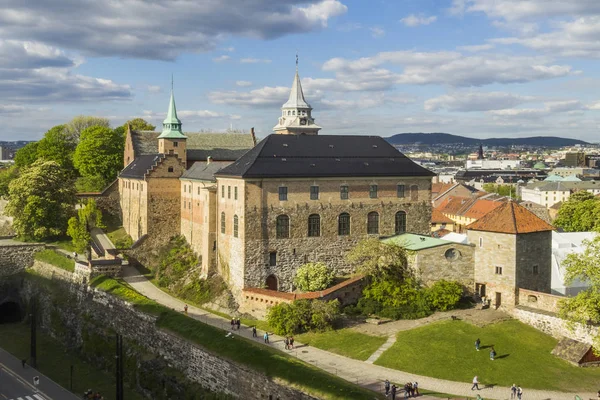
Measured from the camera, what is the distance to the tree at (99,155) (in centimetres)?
8294

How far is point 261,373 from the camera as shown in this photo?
109ft

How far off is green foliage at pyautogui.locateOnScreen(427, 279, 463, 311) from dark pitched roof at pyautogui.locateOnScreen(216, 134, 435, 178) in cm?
1158

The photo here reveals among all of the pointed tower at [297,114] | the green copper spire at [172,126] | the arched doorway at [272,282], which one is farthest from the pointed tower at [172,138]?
the arched doorway at [272,282]

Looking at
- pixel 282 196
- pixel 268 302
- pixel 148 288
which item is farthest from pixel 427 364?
pixel 148 288

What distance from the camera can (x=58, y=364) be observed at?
4938cm

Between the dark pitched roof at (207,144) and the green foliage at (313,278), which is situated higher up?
the dark pitched roof at (207,144)

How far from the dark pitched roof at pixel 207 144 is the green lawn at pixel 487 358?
139 ft

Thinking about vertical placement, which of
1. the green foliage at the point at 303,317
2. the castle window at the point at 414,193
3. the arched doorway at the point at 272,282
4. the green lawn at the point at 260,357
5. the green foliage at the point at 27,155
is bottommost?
the green lawn at the point at 260,357

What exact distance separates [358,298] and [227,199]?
1359 cm

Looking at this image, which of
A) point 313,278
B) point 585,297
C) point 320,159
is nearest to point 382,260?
point 313,278

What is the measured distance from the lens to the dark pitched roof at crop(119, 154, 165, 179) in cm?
6556

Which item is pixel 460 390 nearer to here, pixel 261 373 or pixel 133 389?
pixel 261 373

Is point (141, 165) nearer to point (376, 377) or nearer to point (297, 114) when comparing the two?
point (297, 114)

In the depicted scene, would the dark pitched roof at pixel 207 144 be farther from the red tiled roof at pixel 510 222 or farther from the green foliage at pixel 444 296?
the red tiled roof at pixel 510 222
